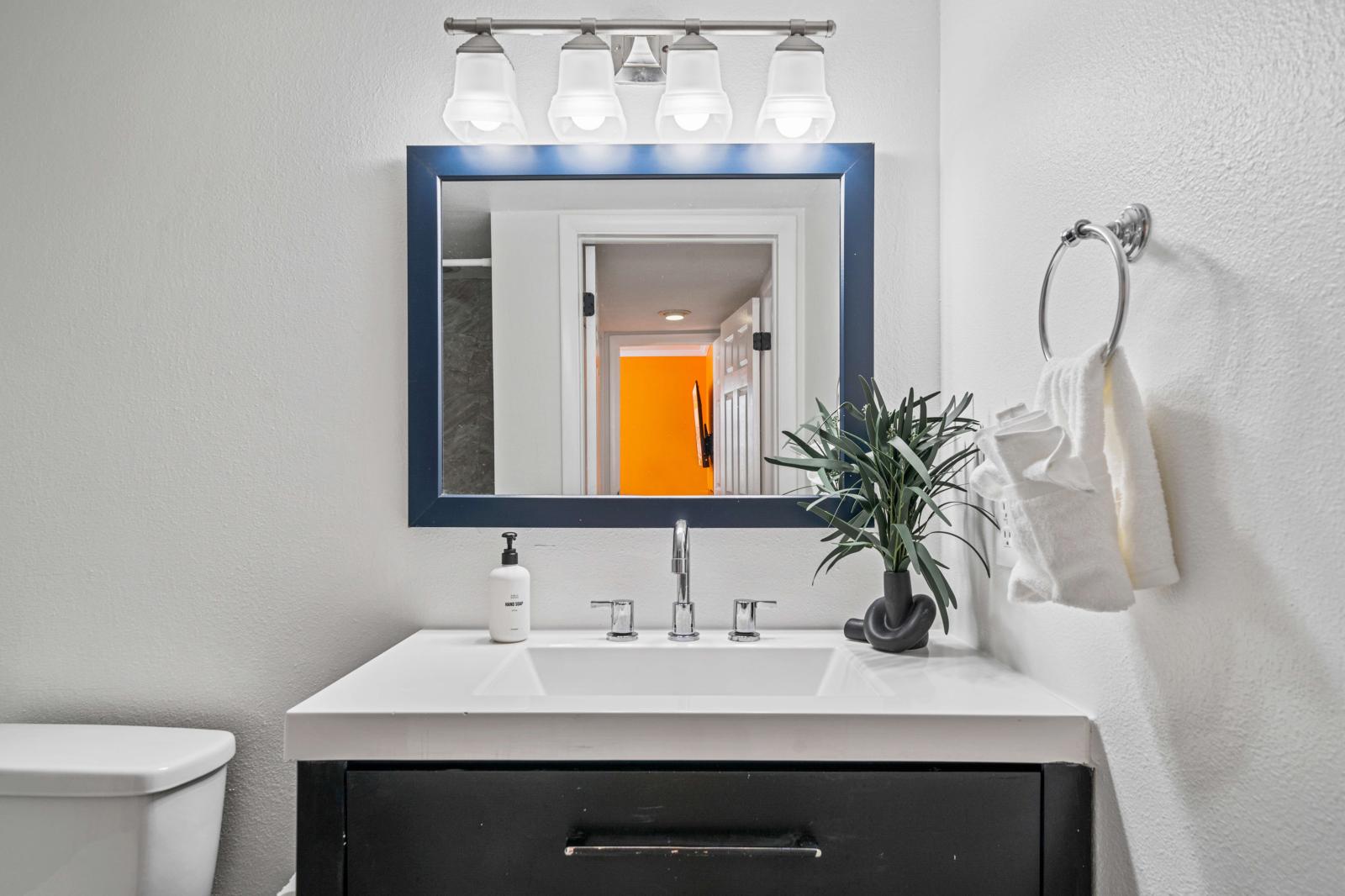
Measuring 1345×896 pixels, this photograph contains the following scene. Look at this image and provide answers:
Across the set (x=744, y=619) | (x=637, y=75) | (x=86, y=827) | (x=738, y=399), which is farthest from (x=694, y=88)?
(x=86, y=827)

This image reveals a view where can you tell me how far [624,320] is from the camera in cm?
140

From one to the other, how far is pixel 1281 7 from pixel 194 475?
61.0 inches

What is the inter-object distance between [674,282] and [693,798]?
0.84 m

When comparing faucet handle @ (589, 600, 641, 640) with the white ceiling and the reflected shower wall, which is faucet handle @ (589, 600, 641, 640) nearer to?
the reflected shower wall

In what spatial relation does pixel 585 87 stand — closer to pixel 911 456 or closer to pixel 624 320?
pixel 624 320

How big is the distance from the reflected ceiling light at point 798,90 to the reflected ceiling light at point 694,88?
0.27 ft

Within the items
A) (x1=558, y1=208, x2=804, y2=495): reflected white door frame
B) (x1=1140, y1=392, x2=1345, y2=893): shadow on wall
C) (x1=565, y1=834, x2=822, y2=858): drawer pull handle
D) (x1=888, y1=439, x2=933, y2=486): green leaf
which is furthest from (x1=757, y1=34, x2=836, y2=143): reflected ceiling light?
(x1=565, y1=834, x2=822, y2=858): drawer pull handle

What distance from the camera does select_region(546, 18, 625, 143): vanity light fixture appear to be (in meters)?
1.32

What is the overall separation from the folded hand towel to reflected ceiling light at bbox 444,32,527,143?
1.00 metres

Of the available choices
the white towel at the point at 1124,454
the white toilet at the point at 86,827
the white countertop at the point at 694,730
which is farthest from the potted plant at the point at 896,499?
the white toilet at the point at 86,827

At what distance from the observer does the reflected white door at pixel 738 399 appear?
4.59 feet

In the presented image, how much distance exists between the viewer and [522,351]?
1.42m

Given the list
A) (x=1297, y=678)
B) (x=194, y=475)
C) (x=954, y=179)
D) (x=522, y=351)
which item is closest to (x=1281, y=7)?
(x=1297, y=678)

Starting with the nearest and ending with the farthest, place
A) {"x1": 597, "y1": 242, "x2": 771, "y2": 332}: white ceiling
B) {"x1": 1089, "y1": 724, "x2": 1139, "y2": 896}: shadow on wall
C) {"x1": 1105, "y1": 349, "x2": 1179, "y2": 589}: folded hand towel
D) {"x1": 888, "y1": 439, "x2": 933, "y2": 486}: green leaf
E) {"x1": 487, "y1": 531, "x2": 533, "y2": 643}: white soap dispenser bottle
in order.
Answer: {"x1": 1105, "y1": 349, "x2": 1179, "y2": 589}: folded hand towel
{"x1": 1089, "y1": 724, "x2": 1139, "y2": 896}: shadow on wall
{"x1": 888, "y1": 439, "x2": 933, "y2": 486}: green leaf
{"x1": 487, "y1": 531, "x2": 533, "y2": 643}: white soap dispenser bottle
{"x1": 597, "y1": 242, "x2": 771, "y2": 332}: white ceiling
